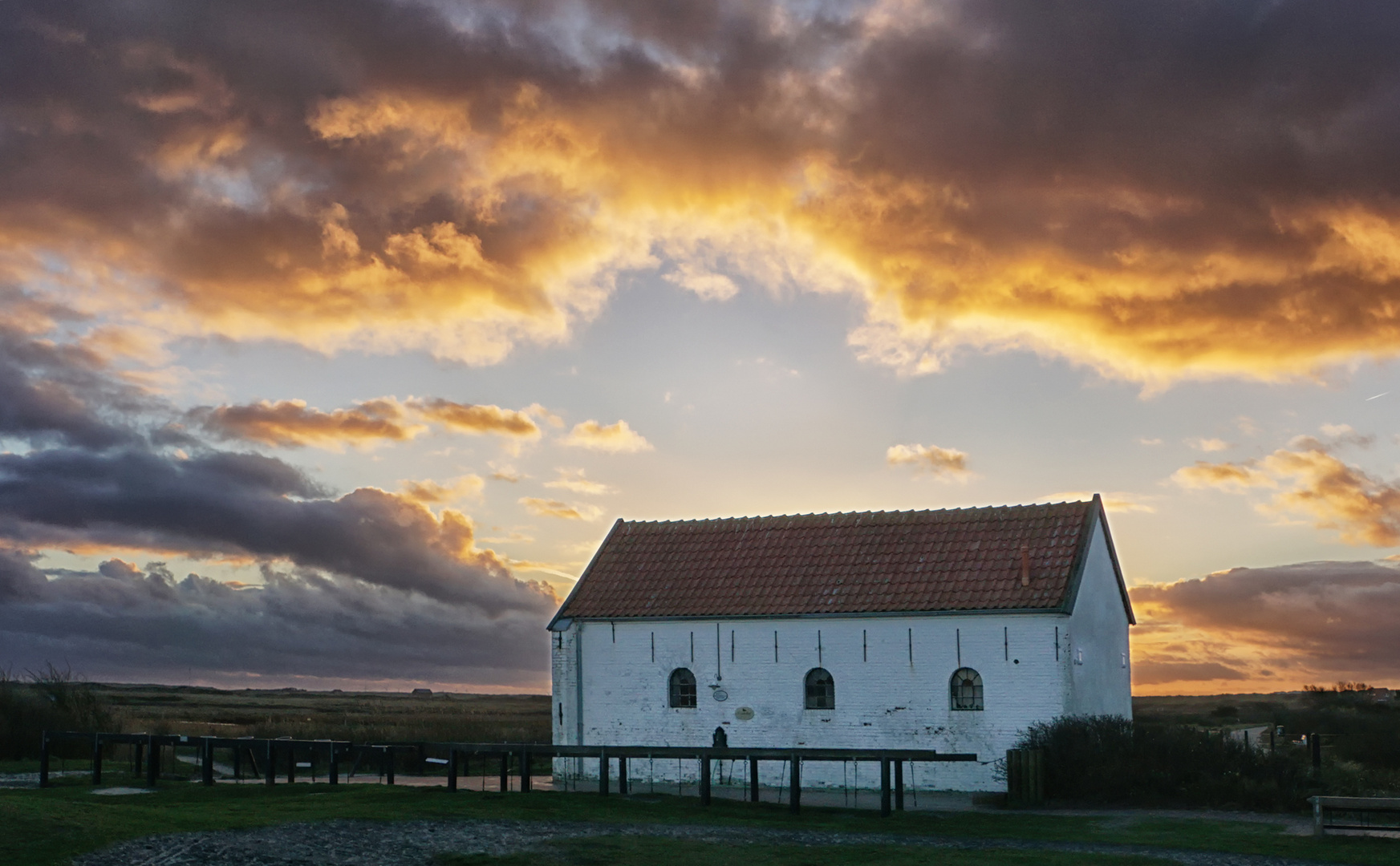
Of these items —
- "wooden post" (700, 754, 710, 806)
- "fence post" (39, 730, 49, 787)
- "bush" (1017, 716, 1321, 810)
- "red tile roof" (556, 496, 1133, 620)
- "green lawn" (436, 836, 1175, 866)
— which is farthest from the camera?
"red tile roof" (556, 496, 1133, 620)

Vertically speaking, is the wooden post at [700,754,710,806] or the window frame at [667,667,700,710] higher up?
the window frame at [667,667,700,710]

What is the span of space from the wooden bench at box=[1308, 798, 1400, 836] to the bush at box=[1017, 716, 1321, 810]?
314cm

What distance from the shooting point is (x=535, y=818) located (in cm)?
1928

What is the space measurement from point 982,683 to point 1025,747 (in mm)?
1951

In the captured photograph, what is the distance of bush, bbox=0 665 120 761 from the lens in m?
34.8

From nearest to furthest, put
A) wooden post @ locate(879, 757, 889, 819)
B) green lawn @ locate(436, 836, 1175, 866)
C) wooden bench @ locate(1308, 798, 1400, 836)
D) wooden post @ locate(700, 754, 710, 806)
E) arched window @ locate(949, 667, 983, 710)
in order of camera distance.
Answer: green lawn @ locate(436, 836, 1175, 866) → wooden bench @ locate(1308, 798, 1400, 836) → wooden post @ locate(879, 757, 889, 819) → wooden post @ locate(700, 754, 710, 806) → arched window @ locate(949, 667, 983, 710)

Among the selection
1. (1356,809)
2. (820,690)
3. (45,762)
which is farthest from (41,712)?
(1356,809)

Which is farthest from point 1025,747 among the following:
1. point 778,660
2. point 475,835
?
point 475,835

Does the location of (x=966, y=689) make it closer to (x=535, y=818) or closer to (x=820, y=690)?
(x=820, y=690)

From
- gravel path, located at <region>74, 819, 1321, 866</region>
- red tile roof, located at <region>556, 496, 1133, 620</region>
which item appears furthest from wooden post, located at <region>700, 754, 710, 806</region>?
red tile roof, located at <region>556, 496, 1133, 620</region>

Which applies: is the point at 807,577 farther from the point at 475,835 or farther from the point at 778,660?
the point at 475,835

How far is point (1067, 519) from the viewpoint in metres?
29.6

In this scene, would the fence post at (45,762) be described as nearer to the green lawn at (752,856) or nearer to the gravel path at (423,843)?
the gravel path at (423,843)

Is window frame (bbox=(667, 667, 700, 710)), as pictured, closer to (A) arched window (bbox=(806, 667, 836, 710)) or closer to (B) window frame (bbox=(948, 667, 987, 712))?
(A) arched window (bbox=(806, 667, 836, 710))
